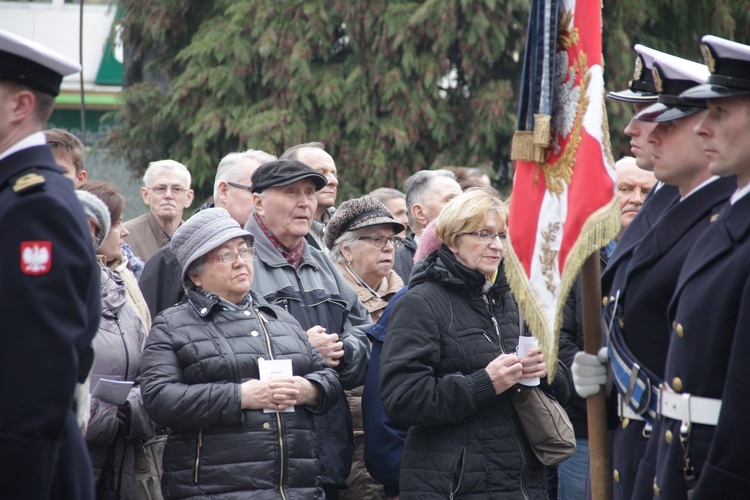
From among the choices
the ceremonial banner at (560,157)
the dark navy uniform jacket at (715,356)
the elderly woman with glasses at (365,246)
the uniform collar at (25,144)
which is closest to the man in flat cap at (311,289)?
the elderly woman with glasses at (365,246)

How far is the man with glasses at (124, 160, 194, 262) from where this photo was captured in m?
7.61

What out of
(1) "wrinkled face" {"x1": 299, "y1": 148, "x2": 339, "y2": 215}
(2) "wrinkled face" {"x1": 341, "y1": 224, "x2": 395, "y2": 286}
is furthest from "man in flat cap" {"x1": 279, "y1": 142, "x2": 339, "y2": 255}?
(2) "wrinkled face" {"x1": 341, "y1": 224, "x2": 395, "y2": 286}

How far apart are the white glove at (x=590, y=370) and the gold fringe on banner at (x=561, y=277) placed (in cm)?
Answer: 10

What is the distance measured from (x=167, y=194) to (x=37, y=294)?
4.93m

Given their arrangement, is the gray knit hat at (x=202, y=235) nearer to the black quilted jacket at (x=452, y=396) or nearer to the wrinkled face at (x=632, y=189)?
the black quilted jacket at (x=452, y=396)

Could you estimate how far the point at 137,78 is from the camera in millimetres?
15789

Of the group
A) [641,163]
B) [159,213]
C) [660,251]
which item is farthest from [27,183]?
[159,213]

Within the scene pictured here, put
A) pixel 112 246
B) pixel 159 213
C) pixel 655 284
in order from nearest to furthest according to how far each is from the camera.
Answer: pixel 655 284 → pixel 112 246 → pixel 159 213

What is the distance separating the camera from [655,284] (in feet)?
11.9

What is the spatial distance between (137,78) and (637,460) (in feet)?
43.7

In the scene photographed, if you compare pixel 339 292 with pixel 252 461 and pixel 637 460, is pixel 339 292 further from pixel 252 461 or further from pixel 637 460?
pixel 637 460

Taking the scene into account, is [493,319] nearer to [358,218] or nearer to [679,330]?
[358,218]

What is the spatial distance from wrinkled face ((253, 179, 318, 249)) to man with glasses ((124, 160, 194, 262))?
195cm

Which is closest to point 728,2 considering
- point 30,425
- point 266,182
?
point 266,182
